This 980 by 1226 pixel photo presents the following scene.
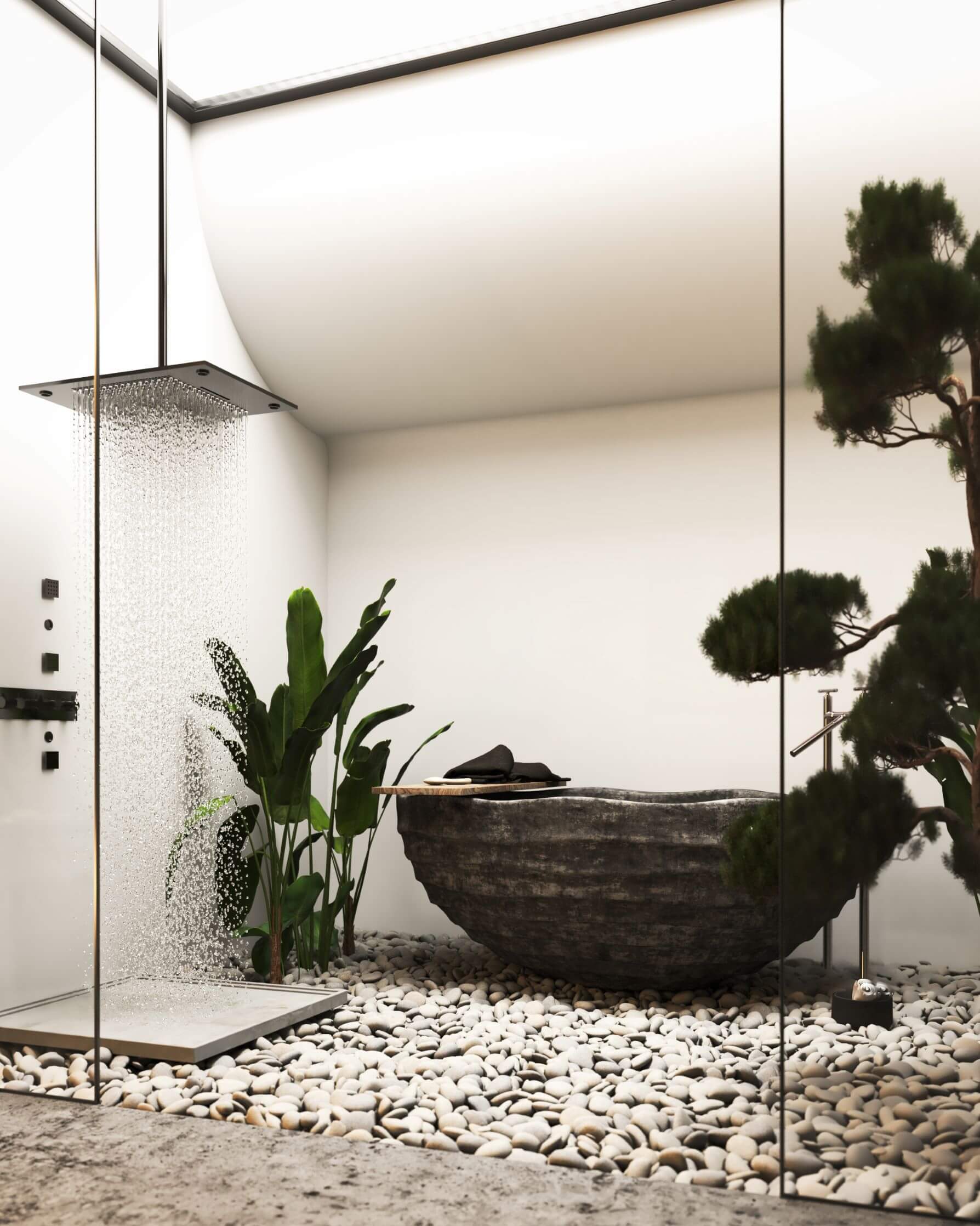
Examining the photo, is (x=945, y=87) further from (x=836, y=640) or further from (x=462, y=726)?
(x=462, y=726)

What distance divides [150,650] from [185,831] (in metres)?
0.58

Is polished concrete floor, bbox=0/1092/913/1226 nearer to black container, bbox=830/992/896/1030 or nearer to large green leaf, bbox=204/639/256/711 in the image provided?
black container, bbox=830/992/896/1030

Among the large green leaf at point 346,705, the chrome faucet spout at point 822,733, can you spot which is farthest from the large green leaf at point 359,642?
the chrome faucet spout at point 822,733

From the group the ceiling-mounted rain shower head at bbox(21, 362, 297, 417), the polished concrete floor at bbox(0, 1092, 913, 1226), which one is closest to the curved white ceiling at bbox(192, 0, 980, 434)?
the ceiling-mounted rain shower head at bbox(21, 362, 297, 417)

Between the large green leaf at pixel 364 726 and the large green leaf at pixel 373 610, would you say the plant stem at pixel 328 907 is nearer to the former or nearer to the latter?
the large green leaf at pixel 364 726

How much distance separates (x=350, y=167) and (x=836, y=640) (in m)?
2.71

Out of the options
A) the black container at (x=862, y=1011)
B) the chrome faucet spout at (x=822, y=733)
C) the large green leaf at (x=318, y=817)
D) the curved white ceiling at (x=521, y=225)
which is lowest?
the large green leaf at (x=318, y=817)

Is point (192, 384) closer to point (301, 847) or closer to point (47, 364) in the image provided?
point (47, 364)

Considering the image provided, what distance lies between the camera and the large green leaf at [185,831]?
3.33 m

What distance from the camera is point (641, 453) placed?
4.27m

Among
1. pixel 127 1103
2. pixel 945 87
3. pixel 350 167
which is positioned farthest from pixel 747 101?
pixel 127 1103

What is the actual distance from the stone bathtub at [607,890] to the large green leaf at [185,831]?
0.74 m

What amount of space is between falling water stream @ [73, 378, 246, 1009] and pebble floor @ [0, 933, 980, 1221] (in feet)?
1.65

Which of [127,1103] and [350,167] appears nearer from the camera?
[127,1103]
